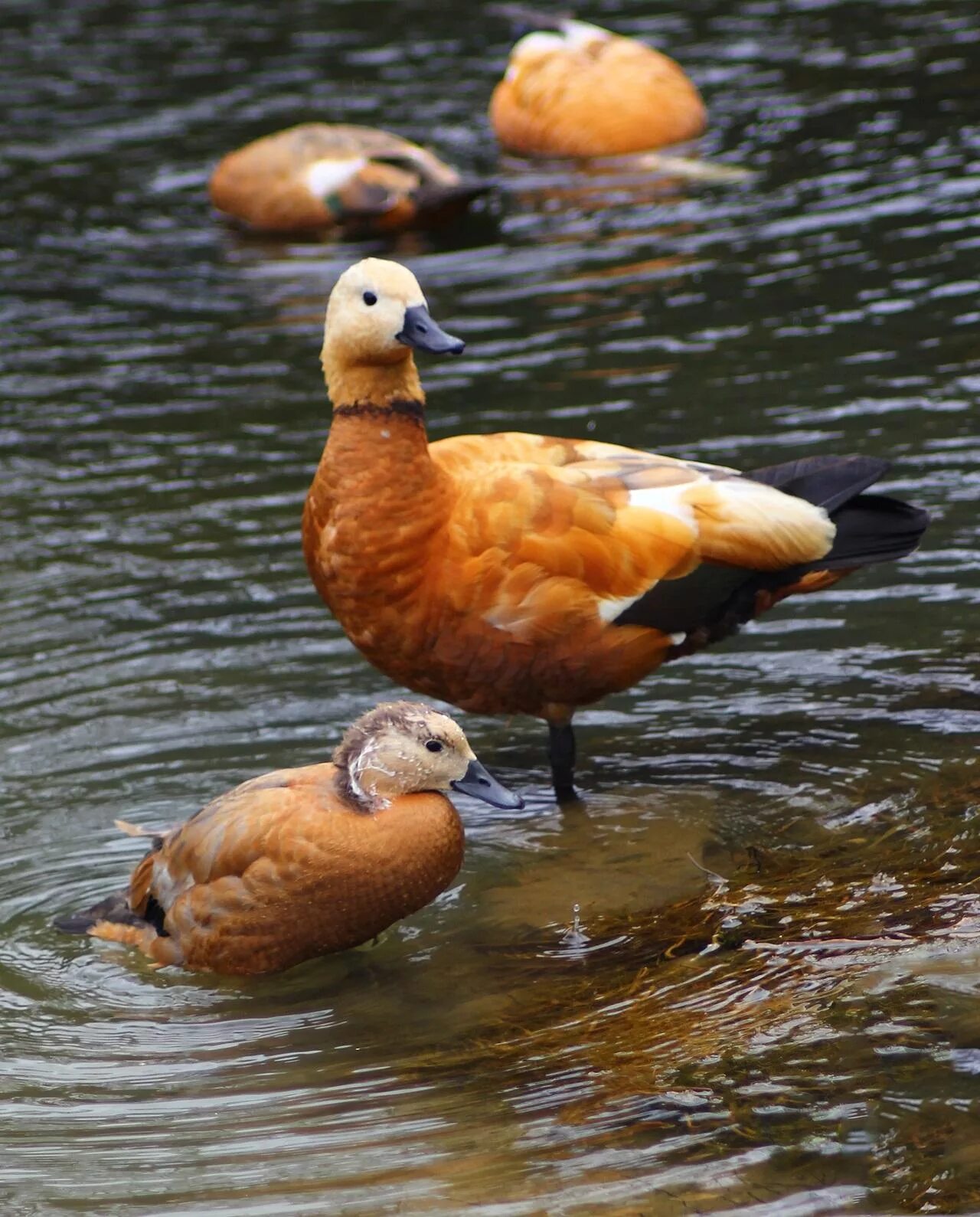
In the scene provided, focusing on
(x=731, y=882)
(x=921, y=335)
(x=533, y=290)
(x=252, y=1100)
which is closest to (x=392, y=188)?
(x=533, y=290)

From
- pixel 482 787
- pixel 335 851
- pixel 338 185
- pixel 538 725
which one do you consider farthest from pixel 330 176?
pixel 335 851

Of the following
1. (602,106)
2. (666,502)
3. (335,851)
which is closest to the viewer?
(335,851)

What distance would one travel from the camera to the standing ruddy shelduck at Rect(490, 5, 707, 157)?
11.2 meters

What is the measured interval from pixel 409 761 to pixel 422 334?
1.33 metres

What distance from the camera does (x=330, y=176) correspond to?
10547mm

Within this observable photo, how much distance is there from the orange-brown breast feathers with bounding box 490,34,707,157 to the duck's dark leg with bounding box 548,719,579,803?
6280mm

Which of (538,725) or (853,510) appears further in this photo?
(538,725)

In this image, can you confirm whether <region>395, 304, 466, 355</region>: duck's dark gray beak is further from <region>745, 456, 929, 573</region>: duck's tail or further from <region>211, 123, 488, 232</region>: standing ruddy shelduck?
<region>211, 123, 488, 232</region>: standing ruddy shelduck

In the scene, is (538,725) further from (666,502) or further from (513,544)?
(513,544)

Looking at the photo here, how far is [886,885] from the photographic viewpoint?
4.95m

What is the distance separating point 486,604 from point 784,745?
120cm

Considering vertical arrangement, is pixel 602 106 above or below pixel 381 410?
above

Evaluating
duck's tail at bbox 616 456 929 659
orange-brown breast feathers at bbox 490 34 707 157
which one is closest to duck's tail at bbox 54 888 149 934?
duck's tail at bbox 616 456 929 659

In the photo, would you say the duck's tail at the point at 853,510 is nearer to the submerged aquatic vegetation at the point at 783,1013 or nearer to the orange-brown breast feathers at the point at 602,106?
the submerged aquatic vegetation at the point at 783,1013
